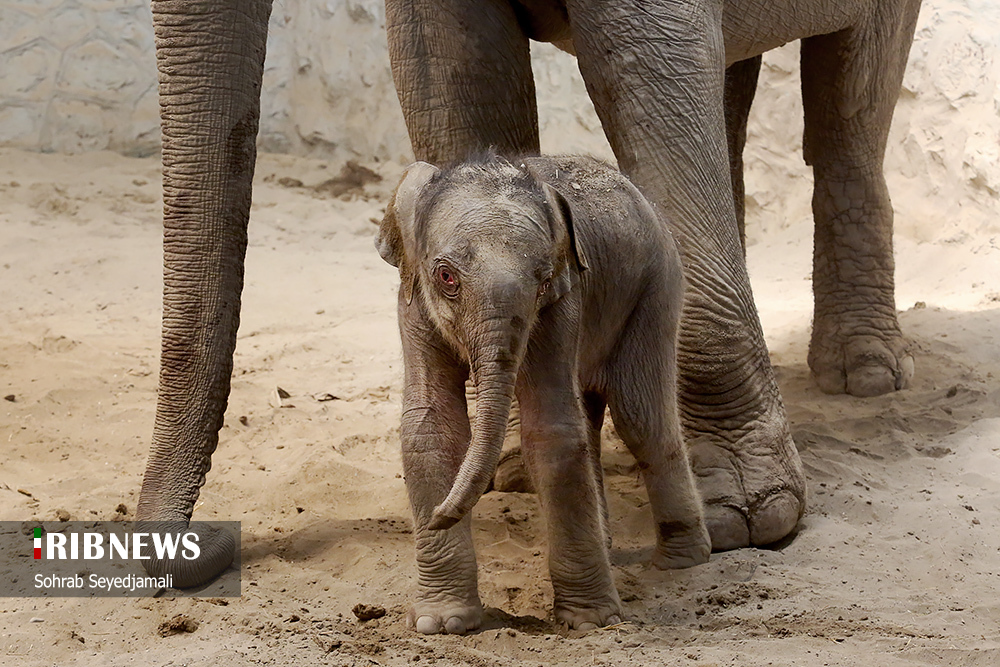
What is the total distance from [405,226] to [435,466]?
583 mm

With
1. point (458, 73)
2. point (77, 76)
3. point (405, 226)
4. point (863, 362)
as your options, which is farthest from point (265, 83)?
point (405, 226)

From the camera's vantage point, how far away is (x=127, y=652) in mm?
2910

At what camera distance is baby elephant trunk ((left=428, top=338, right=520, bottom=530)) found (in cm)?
256

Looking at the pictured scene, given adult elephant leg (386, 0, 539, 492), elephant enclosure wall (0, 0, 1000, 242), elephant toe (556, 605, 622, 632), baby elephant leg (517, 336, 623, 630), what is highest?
elephant enclosure wall (0, 0, 1000, 242)

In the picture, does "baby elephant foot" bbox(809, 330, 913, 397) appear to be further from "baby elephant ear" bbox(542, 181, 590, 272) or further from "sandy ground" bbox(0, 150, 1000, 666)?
"baby elephant ear" bbox(542, 181, 590, 272)

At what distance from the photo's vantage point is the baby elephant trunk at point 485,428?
256 cm

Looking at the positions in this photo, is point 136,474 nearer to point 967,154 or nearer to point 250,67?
point 250,67

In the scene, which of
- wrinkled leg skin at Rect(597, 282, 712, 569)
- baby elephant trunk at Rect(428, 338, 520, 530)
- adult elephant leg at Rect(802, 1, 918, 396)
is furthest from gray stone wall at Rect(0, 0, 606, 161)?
baby elephant trunk at Rect(428, 338, 520, 530)

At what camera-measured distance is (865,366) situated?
5379mm

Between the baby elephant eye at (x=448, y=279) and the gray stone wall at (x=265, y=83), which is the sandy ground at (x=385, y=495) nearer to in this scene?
the baby elephant eye at (x=448, y=279)

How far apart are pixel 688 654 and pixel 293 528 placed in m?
1.60

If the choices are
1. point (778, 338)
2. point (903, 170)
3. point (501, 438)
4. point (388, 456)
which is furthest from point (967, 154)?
point (501, 438)

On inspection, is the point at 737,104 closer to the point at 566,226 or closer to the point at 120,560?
the point at 566,226

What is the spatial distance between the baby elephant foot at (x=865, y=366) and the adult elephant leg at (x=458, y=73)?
2086mm
